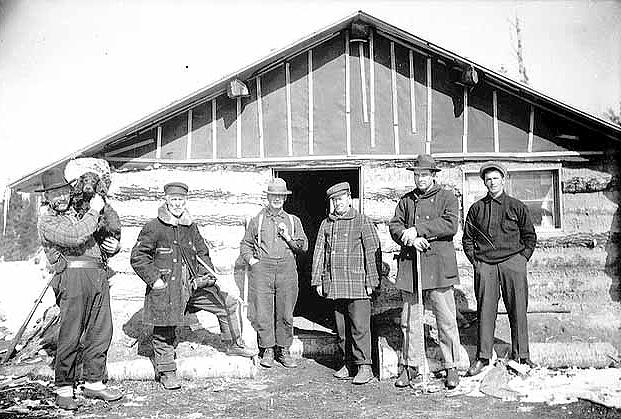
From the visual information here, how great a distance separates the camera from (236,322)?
20.2 feet

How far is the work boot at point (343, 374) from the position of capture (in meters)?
5.85

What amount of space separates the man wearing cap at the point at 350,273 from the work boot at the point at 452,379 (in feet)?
2.80

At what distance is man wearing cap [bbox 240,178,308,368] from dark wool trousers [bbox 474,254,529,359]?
220cm

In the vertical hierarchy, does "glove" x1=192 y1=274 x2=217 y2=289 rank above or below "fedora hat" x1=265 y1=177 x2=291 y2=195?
below

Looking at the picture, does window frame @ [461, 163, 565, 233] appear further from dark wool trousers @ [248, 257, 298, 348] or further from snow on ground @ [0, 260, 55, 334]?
snow on ground @ [0, 260, 55, 334]

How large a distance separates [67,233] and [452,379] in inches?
154

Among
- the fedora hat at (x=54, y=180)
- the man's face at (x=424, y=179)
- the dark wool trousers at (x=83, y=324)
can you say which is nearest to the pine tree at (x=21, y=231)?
the fedora hat at (x=54, y=180)

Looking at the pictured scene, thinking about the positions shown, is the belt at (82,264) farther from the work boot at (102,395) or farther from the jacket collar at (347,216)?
the jacket collar at (347,216)

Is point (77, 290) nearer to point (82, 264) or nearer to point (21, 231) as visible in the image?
point (82, 264)

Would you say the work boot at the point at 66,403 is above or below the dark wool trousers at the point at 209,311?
below

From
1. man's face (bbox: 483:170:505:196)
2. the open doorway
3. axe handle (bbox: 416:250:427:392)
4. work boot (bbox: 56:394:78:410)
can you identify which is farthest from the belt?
the open doorway

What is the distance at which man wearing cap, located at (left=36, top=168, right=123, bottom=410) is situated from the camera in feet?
15.6

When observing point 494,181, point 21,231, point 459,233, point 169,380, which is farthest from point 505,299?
point 21,231

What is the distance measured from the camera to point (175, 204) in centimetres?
554
